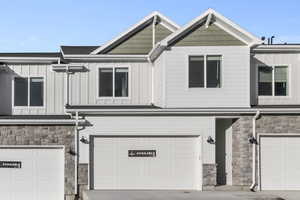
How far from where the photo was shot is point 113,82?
23.1 m

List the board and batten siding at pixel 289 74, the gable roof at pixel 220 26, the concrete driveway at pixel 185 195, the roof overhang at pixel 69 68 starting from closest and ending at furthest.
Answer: the concrete driveway at pixel 185 195, the gable roof at pixel 220 26, the board and batten siding at pixel 289 74, the roof overhang at pixel 69 68

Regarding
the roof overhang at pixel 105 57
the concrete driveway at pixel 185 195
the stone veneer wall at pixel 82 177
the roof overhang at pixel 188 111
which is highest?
the roof overhang at pixel 105 57

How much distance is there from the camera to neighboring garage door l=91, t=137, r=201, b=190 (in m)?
20.0

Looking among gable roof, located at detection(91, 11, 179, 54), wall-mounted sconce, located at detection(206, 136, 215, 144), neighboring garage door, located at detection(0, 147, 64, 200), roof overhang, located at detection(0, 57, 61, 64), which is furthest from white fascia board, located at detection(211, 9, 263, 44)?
neighboring garage door, located at detection(0, 147, 64, 200)

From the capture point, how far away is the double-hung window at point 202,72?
20.2m

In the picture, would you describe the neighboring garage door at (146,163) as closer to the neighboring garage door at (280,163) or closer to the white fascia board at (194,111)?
the white fascia board at (194,111)

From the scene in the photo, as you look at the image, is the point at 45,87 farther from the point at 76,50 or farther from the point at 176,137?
the point at 176,137

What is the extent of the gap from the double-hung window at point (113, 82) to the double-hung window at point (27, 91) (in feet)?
9.32

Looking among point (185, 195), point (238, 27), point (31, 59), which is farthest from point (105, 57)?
point (185, 195)

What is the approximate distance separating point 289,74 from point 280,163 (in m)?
4.09

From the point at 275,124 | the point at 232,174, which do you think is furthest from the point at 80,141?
the point at 275,124

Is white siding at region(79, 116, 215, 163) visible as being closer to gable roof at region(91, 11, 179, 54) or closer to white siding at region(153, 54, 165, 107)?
white siding at region(153, 54, 165, 107)

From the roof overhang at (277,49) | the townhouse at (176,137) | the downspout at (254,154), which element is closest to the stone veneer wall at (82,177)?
the townhouse at (176,137)

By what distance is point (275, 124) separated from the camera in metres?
20.0
